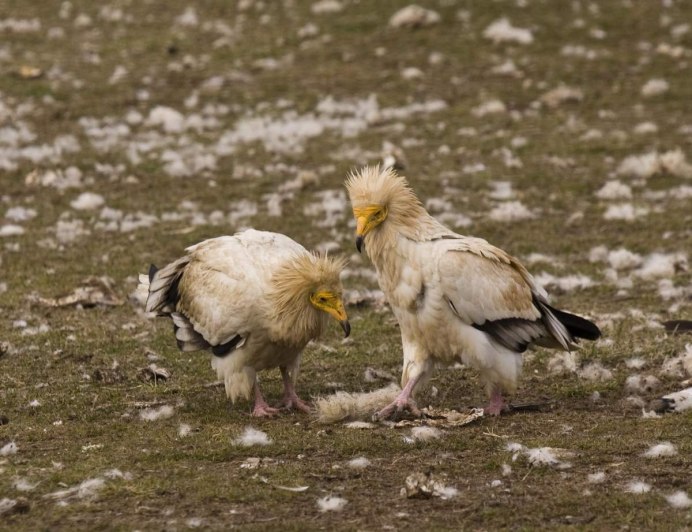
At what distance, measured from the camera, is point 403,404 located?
938 centimetres

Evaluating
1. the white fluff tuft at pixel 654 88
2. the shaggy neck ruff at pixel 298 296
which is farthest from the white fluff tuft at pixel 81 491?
the white fluff tuft at pixel 654 88

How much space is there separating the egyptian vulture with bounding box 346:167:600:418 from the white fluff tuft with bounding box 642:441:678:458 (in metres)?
1.45

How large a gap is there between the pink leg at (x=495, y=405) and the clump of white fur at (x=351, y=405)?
A: 2.63 ft

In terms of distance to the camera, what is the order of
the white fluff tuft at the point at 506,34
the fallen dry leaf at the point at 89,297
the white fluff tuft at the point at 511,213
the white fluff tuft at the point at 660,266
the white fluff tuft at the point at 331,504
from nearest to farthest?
the white fluff tuft at the point at 331,504 < the fallen dry leaf at the point at 89,297 < the white fluff tuft at the point at 660,266 < the white fluff tuft at the point at 511,213 < the white fluff tuft at the point at 506,34

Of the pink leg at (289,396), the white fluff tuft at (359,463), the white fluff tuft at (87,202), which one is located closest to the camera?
the white fluff tuft at (359,463)

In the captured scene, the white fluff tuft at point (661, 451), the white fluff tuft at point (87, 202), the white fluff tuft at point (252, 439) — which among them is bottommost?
the white fluff tuft at point (87, 202)

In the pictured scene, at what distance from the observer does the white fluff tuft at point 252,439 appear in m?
8.64

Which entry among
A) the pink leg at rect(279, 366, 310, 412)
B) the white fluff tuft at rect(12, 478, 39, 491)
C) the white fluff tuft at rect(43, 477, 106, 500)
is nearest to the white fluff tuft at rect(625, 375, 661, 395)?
the pink leg at rect(279, 366, 310, 412)

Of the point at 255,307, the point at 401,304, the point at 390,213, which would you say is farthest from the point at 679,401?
the point at 255,307

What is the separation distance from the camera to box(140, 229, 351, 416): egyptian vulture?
9.48 metres

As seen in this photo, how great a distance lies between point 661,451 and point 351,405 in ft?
8.20

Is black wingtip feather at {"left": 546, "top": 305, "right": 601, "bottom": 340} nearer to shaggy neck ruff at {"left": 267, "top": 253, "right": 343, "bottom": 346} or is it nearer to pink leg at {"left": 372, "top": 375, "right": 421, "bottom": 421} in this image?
pink leg at {"left": 372, "top": 375, "right": 421, "bottom": 421}

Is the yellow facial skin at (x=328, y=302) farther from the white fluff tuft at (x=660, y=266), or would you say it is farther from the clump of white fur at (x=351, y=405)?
the white fluff tuft at (x=660, y=266)

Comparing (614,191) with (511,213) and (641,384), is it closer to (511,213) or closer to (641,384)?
(511,213)
